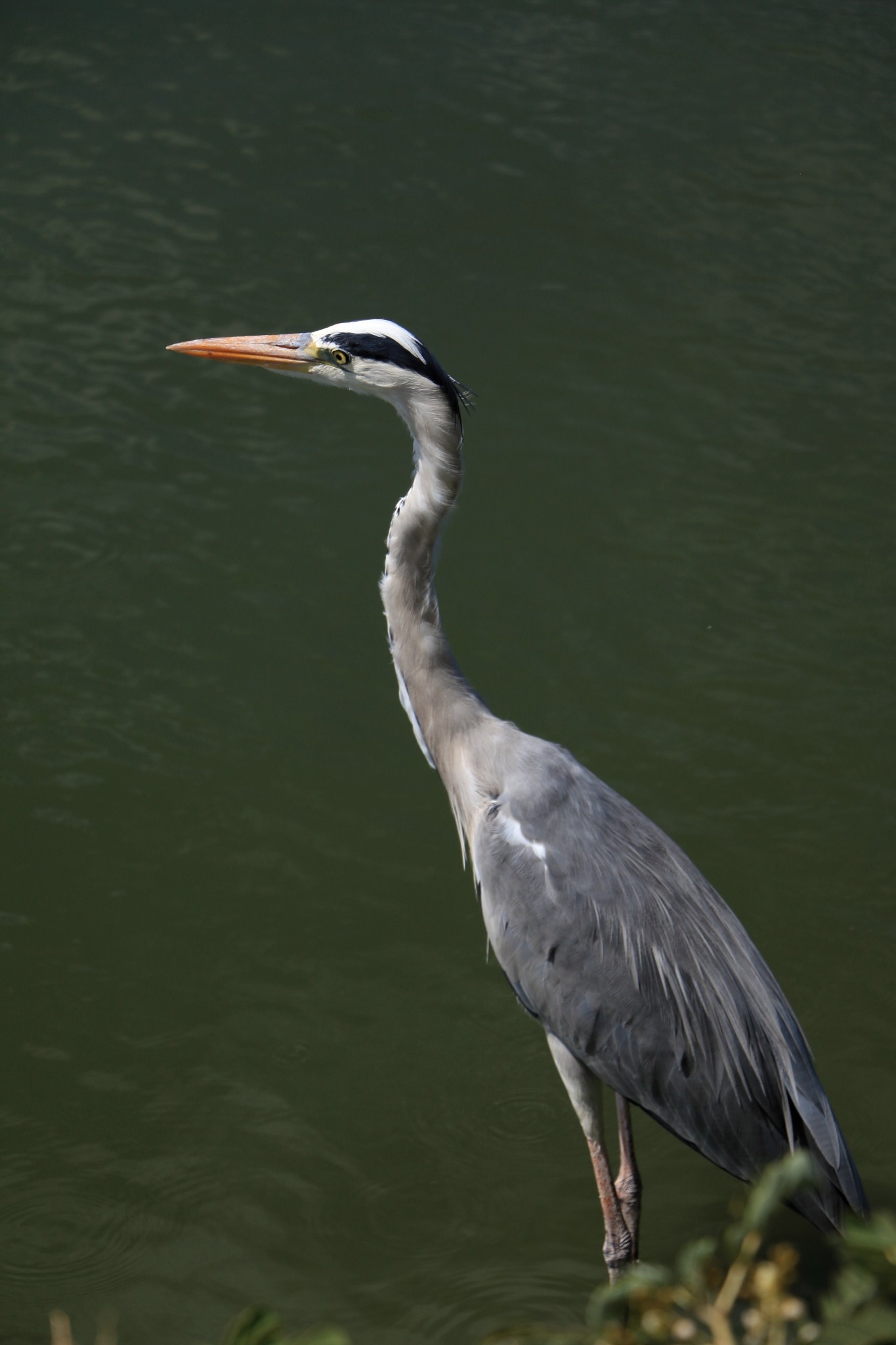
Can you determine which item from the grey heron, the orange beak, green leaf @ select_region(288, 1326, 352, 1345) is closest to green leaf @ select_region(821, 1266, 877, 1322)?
green leaf @ select_region(288, 1326, 352, 1345)

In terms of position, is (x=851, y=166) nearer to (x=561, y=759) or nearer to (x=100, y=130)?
(x=100, y=130)

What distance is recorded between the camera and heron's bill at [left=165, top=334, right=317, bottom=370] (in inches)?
138

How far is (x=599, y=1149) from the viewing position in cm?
318

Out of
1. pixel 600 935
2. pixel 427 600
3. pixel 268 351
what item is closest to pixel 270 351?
pixel 268 351

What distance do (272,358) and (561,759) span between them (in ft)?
4.36

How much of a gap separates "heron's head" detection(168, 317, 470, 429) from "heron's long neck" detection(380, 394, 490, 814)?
0.04 meters

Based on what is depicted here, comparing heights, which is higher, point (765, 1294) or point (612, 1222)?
point (765, 1294)

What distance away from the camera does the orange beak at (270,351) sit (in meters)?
3.50

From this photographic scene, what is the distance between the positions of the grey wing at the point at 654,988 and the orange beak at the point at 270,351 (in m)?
1.29

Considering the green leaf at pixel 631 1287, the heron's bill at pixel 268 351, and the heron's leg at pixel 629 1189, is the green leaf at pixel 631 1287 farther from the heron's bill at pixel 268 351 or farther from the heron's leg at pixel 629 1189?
the heron's bill at pixel 268 351

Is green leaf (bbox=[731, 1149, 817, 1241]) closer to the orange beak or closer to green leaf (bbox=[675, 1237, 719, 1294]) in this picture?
green leaf (bbox=[675, 1237, 719, 1294])

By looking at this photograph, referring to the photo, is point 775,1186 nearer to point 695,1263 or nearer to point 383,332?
point 695,1263

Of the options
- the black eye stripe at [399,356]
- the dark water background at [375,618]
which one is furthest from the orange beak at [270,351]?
the dark water background at [375,618]

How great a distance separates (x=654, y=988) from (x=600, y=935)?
0.18m
